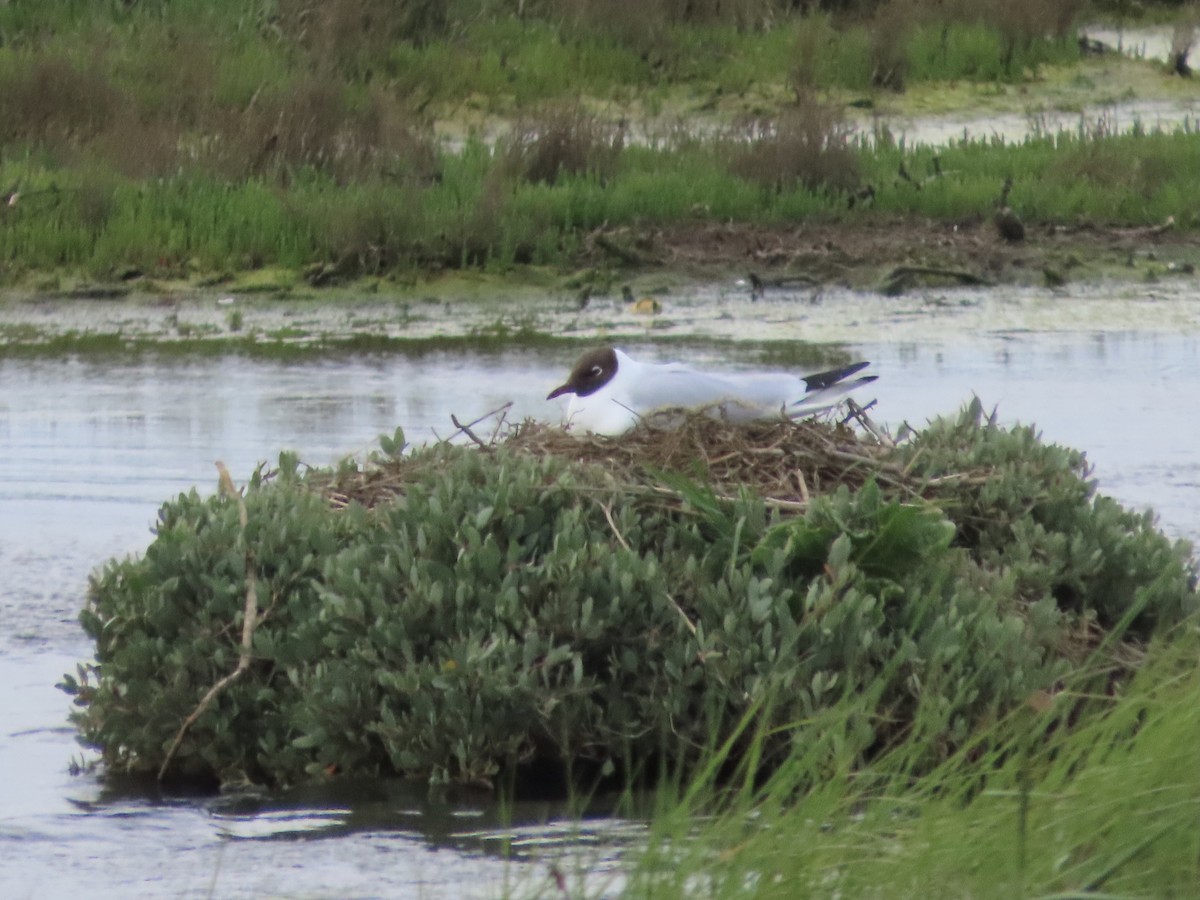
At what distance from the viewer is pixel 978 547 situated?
657 cm

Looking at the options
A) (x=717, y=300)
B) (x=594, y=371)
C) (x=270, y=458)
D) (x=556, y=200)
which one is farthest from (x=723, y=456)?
(x=556, y=200)

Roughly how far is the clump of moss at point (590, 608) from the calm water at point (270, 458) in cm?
22

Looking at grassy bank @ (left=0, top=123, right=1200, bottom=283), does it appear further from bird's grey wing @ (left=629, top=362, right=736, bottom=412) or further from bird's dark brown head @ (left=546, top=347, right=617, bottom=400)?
bird's grey wing @ (left=629, top=362, right=736, bottom=412)

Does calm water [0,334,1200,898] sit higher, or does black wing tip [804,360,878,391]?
black wing tip [804,360,878,391]

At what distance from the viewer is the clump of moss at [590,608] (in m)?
5.73

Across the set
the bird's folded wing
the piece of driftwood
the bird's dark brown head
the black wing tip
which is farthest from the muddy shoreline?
the bird's folded wing

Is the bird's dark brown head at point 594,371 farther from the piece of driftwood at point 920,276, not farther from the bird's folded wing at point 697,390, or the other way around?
the piece of driftwood at point 920,276

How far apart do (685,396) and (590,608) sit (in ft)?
3.84

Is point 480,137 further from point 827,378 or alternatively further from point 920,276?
point 827,378

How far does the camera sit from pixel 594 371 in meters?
7.46

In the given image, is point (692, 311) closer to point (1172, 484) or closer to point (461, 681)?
point (1172, 484)

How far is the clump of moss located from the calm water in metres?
0.22

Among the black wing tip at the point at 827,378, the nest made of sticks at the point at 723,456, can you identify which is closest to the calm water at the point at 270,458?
the nest made of sticks at the point at 723,456

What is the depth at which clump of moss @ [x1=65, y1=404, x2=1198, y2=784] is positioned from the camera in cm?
573
